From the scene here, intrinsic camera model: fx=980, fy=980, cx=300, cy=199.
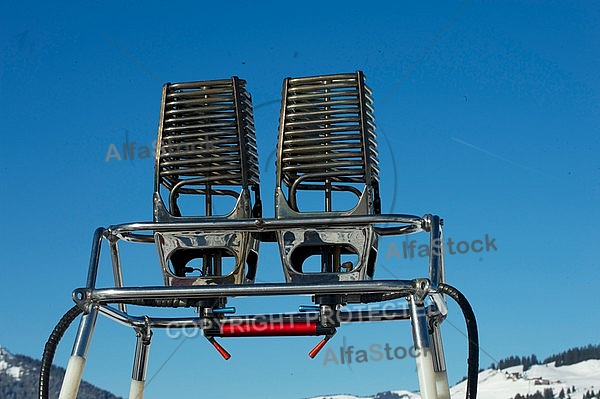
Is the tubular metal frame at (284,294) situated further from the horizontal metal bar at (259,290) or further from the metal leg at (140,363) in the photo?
the metal leg at (140,363)

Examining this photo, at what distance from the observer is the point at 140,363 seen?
3221 millimetres

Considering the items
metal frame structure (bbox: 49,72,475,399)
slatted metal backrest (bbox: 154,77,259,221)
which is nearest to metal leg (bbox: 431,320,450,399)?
metal frame structure (bbox: 49,72,475,399)

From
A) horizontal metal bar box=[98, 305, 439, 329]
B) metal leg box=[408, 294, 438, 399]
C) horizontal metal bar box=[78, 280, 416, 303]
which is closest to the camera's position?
metal leg box=[408, 294, 438, 399]

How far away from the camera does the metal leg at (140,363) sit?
10.5ft

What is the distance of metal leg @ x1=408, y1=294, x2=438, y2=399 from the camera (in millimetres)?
2174

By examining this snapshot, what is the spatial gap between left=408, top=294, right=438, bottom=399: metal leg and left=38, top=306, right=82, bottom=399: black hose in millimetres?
835

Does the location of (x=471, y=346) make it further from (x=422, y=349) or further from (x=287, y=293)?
(x=287, y=293)

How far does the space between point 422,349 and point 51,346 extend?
0.91 meters

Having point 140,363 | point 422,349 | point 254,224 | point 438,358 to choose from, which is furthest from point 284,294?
point 140,363

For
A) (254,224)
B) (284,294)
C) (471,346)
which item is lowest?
(471,346)

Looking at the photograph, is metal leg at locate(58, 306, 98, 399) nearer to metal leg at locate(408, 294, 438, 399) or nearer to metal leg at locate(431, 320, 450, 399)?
metal leg at locate(408, 294, 438, 399)

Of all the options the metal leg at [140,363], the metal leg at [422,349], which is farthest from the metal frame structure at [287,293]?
the metal leg at [140,363]

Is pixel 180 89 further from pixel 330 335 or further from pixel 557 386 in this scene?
pixel 557 386

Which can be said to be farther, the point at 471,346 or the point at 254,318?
the point at 254,318
